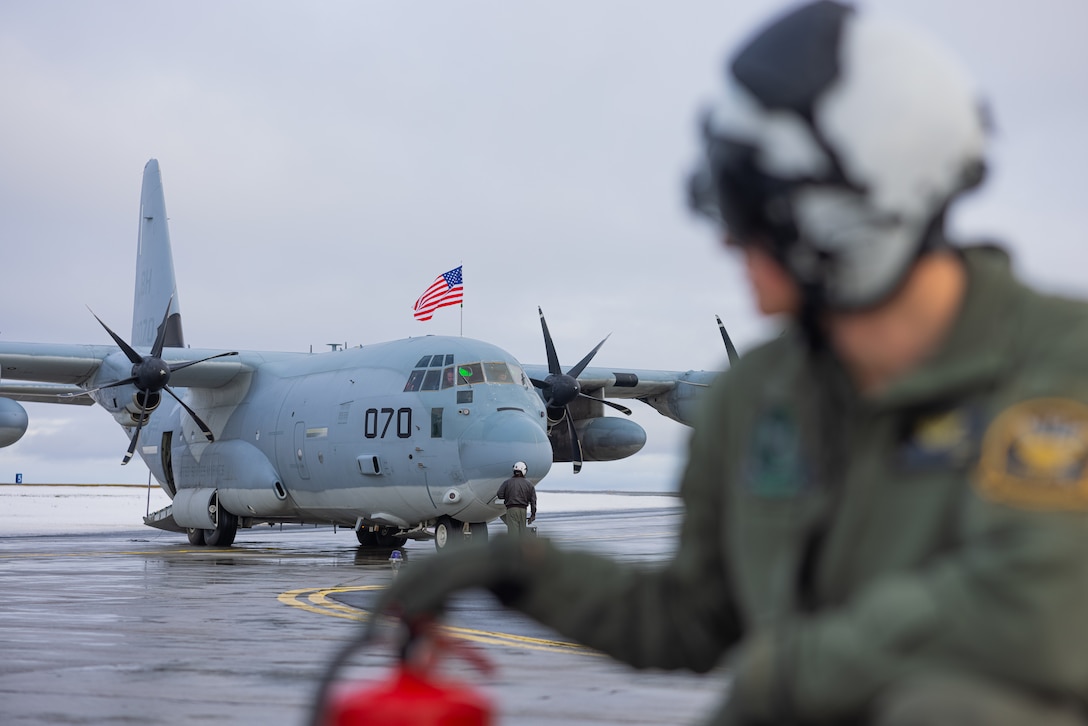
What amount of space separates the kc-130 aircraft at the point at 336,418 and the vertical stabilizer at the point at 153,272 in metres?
0.06

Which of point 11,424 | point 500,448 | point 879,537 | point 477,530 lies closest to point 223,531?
point 11,424

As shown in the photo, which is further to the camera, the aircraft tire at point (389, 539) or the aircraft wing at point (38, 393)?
the aircraft wing at point (38, 393)

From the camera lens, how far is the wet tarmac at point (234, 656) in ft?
18.3

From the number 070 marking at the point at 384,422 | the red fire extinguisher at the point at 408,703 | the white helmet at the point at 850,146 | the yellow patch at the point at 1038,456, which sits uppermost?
the number 070 marking at the point at 384,422

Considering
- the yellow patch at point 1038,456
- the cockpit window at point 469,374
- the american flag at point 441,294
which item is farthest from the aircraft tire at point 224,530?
the yellow patch at point 1038,456

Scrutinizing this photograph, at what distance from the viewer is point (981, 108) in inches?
52.9

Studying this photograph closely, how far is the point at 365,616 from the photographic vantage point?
1014 centimetres

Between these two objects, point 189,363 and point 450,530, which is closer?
point 450,530

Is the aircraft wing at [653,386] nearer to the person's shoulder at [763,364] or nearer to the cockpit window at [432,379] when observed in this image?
the cockpit window at [432,379]

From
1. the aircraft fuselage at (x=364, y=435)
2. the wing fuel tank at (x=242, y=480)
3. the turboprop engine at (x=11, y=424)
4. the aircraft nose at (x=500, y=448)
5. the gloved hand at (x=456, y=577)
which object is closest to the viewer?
the gloved hand at (x=456, y=577)

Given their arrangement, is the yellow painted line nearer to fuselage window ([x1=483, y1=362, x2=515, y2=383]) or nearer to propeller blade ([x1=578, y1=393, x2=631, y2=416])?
fuselage window ([x1=483, y1=362, x2=515, y2=383])

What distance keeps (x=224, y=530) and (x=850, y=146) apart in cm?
2459

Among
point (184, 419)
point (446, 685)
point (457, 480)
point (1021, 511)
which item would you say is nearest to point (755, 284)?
point (1021, 511)

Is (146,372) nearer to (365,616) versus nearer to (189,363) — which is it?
(189,363)
